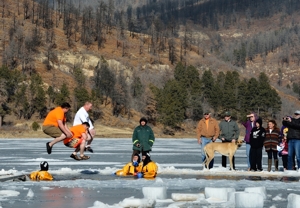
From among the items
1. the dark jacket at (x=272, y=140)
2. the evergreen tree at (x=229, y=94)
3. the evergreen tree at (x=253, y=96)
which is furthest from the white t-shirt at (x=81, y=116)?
the evergreen tree at (x=253, y=96)

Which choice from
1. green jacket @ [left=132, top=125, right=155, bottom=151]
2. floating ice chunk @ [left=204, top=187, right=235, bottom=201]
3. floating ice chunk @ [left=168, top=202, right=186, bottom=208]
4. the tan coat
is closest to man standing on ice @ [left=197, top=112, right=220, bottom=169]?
the tan coat

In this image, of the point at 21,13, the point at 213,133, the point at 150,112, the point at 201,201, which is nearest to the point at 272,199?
the point at 201,201

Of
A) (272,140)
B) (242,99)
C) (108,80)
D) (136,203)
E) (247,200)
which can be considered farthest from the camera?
(242,99)

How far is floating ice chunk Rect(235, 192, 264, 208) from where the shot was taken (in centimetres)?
1016

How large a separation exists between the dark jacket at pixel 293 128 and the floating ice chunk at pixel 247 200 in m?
8.37

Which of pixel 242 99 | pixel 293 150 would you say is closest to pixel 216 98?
pixel 242 99

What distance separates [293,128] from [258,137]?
51.9 inches

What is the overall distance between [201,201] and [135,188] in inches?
120

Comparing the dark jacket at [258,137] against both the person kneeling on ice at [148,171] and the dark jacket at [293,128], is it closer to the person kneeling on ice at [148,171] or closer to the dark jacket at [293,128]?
the dark jacket at [293,128]

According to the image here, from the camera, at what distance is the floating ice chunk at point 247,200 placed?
1016cm

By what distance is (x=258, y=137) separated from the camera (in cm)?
1928

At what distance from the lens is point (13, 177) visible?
15.7 metres

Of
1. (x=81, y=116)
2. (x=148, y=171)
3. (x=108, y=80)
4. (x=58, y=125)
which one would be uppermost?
(x=108, y=80)

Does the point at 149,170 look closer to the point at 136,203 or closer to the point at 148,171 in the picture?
the point at 148,171
